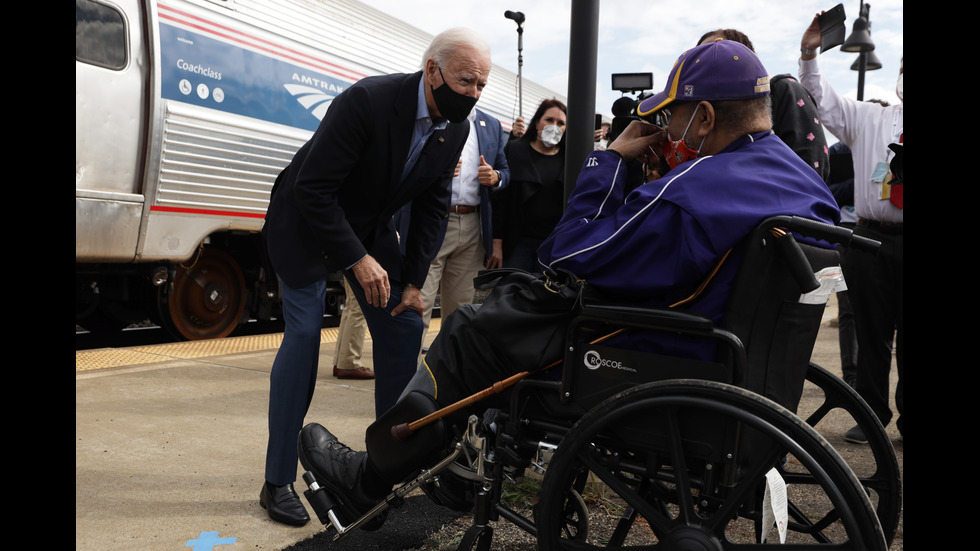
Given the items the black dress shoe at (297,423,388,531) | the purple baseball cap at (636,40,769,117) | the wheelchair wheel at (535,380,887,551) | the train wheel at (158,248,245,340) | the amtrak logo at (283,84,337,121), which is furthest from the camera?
the amtrak logo at (283,84,337,121)

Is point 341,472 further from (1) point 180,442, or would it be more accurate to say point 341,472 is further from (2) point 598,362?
(1) point 180,442

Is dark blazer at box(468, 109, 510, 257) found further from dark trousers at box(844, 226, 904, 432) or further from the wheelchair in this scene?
the wheelchair

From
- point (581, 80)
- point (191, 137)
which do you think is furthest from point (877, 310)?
point (191, 137)

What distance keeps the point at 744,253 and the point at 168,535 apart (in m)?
1.82

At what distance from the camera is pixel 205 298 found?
6.54m

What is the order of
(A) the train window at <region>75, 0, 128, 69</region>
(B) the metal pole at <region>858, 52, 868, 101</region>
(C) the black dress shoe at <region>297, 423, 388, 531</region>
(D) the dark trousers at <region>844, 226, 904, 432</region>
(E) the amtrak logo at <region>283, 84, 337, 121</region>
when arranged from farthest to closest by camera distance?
(B) the metal pole at <region>858, 52, 868, 101</region> → (E) the amtrak logo at <region>283, 84, 337, 121</region> → (A) the train window at <region>75, 0, 128, 69</region> → (D) the dark trousers at <region>844, 226, 904, 432</region> → (C) the black dress shoe at <region>297, 423, 388, 531</region>

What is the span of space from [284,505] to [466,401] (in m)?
0.93

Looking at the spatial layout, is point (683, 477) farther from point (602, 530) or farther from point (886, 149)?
point (886, 149)

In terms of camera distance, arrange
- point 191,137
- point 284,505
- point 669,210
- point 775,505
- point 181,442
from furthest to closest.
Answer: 1. point 191,137
2. point 181,442
3. point 284,505
4. point 669,210
5. point 775,505

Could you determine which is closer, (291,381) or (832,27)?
(291,381)

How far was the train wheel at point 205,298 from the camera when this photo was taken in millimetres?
6270

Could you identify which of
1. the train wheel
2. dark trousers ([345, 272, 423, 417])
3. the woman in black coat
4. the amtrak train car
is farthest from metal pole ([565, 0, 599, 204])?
the train wheel

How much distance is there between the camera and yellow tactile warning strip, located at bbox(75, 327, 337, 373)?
15.0ft

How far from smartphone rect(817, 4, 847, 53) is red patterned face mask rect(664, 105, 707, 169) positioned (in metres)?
1.62
